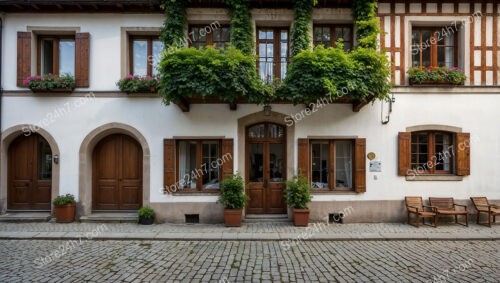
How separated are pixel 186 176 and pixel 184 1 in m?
5.81

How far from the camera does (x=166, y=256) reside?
6.55m

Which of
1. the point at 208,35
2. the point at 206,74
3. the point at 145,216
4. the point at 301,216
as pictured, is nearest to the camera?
the point at 206,74

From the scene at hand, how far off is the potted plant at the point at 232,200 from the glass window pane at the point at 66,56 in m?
6.78

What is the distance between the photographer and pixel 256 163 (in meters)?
9.78

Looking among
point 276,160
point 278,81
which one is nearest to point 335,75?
point 278,81

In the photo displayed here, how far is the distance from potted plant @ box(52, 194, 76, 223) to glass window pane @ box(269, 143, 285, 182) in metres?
6.66

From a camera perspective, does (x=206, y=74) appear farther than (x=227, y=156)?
No

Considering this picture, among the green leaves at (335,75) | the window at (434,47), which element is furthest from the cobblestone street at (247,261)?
the window at (434,47)

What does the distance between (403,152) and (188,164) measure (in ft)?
23.7

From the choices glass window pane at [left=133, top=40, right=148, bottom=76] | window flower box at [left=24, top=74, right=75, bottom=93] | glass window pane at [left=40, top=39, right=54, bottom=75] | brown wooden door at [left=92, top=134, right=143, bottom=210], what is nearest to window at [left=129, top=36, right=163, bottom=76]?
glass window pane at [left=133, top=40, right=148, bottom=76]

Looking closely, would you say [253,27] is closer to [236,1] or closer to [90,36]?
[236,1]

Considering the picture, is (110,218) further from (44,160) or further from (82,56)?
(82,56)

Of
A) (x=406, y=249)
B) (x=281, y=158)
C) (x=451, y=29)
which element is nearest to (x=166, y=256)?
(x=281, y=158)

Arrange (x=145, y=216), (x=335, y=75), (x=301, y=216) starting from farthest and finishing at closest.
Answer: (x=145, y=216) < (x=301, y=216) < (x=335, y=75)
